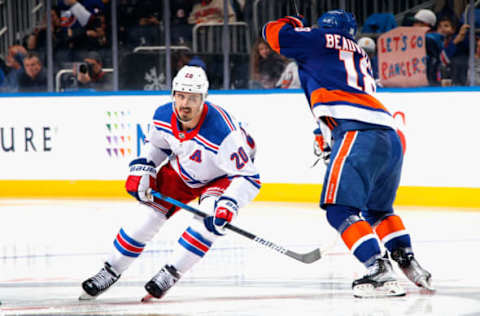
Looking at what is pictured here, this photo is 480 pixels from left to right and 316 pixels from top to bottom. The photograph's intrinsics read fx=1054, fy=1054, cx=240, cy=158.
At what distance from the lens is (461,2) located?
907 centimetres

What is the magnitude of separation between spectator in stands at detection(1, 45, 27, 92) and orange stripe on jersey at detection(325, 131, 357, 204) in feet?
22.8

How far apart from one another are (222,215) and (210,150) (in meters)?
0.33

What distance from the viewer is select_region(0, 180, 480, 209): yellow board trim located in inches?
349

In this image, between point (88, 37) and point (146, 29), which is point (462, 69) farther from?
point (88, 37)

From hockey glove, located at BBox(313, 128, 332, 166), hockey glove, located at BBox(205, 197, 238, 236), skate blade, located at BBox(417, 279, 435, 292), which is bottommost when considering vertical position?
skate blade, located at BBox(417, 279, 435, 292)

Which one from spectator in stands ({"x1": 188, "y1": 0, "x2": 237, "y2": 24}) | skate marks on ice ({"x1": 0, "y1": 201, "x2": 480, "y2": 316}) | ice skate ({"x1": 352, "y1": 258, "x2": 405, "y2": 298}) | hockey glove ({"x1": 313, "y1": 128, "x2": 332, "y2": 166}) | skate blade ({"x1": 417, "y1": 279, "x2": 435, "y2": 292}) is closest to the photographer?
skate marks on ice ({"x1": 0, "y1": 201, "x2": 480, "y2": 316})

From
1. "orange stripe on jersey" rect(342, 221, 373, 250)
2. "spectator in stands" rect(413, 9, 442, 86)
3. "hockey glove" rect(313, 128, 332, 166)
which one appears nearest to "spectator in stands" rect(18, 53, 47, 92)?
"spectator in stands" rect(413, 9, 442, 86)

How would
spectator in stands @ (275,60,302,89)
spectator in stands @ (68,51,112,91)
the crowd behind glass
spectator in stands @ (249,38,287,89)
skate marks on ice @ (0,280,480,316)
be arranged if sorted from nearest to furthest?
skate marks on ice @ (0,280,480,316)
the crowd behind glass
spectator in stands @ (275,60,302,89)
spectator in stands @ (249,38,287,89)
spectator in stands @ (68,51,112,91)

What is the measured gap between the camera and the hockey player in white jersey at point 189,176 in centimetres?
456

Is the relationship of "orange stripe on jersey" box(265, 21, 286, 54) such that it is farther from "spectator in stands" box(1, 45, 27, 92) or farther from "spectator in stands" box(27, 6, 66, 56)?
"spectator in stands" box(1, 45, 27, 92)

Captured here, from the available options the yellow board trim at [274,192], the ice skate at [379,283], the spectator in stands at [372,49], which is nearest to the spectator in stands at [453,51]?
the spectator in stands at [372,49]

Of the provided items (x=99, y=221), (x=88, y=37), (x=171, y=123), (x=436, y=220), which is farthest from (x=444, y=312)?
(x=88, y=37)

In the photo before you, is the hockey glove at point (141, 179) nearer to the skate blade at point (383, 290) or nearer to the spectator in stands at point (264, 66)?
the skate blade at point (383, 290)

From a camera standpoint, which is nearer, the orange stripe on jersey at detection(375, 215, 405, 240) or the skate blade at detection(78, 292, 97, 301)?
the skate blade at detection(78, 292, 97, 301)
